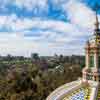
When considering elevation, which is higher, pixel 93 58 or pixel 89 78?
pixel 93 58

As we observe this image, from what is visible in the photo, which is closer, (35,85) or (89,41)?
(89,41)

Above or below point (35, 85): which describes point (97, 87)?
above

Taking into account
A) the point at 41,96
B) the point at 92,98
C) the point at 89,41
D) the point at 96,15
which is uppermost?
the point at 96,15

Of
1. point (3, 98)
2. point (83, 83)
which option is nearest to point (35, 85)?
point (3, 98)

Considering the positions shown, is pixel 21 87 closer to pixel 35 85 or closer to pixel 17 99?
pixel 35 85
